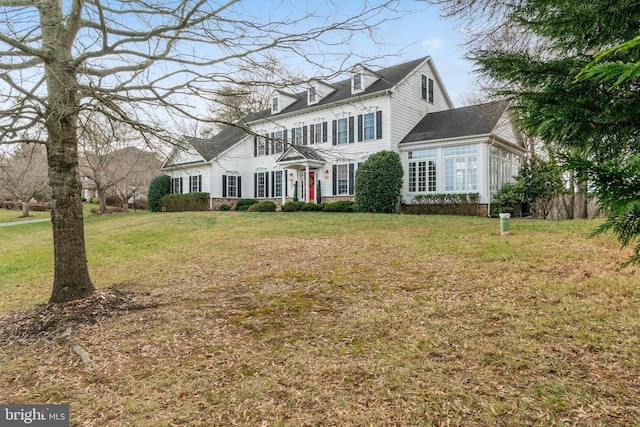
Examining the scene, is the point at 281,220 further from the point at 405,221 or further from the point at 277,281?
the point at 277,281

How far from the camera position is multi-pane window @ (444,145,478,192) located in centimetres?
1591

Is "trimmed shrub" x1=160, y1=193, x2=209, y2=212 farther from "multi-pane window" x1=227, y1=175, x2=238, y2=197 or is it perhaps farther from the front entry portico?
the front entry portico

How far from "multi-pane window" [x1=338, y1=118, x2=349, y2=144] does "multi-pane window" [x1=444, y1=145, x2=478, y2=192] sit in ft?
17.2

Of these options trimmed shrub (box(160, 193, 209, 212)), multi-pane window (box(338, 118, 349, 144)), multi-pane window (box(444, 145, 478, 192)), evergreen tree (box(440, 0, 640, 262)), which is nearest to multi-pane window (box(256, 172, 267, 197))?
trimmed shrub (box(160, 193, 209, 212))

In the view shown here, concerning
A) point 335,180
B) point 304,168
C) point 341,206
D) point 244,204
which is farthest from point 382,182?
point 244,204

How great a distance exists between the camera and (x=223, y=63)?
4688 millimetres

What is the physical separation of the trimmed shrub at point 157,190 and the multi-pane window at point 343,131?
1442 cm

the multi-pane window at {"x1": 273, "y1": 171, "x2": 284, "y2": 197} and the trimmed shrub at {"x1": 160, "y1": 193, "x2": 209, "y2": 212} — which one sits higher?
the multi-pane window at {"x1": 273, "y1": 171, "x2": 284, "y2": 197}

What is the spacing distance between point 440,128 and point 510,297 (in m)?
14.0

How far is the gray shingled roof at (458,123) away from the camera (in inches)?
622

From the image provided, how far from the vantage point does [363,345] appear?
368cm

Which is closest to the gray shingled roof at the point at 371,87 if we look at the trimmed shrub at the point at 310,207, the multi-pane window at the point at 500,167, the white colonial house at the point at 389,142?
the white colonial house at the point at 389,142

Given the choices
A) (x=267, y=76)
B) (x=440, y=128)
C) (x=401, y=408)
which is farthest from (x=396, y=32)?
(x=440, y=128)

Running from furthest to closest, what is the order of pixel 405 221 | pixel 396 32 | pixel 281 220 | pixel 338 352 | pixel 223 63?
1. pixel 281 220
2. pixel 405 221
3. pixel 223 63
4. pixel 396 32
5. pixel 338 352
